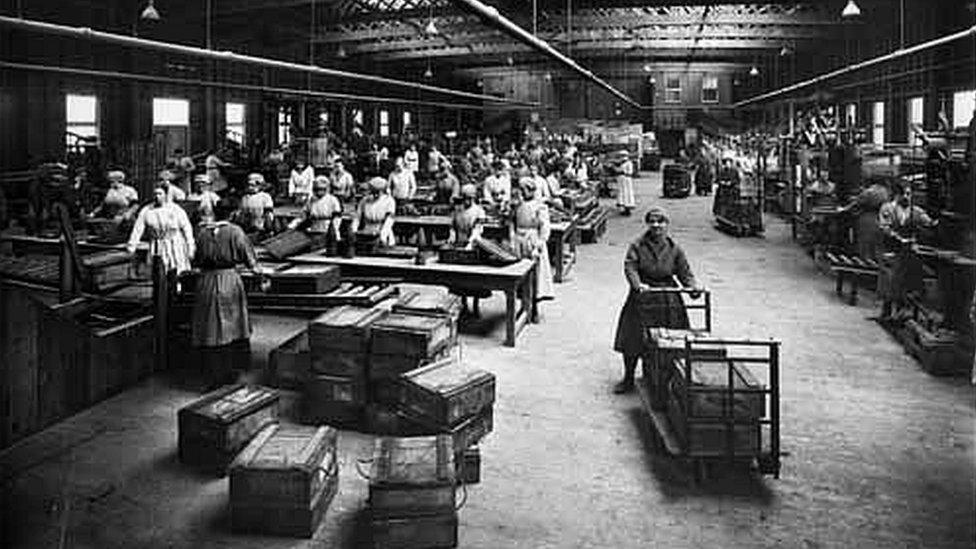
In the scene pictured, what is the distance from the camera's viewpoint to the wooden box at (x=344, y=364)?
6.39 metres

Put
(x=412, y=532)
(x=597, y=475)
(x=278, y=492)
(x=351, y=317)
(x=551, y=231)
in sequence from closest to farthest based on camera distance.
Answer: (x=412, y=532) → (x=278, y=492) → (x=597, y=475) → (x=351, y=317) → (x=551, y=231)

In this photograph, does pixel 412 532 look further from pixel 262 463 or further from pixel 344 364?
pixel 344 364

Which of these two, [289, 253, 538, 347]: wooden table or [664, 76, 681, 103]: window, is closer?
[289, 253, 538, 347]: wooden table

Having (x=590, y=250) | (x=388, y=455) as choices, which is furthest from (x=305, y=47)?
(x=388, y=455)

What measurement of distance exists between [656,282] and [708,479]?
203 centimetres

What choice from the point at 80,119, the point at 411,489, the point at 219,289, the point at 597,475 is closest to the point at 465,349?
the point at 219,289

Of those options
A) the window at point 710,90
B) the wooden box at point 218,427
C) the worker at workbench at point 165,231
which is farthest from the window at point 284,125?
the window at point 710,90

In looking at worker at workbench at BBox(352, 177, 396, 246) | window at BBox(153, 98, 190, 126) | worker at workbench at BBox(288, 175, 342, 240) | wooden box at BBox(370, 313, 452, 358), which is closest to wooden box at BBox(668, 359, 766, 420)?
wooden box at BBox(370, 313, 452, 358)

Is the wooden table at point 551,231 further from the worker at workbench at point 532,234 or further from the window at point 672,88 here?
the window at point 672,88

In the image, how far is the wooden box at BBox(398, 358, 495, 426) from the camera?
5668mm

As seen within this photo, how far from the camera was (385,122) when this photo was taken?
110 ft

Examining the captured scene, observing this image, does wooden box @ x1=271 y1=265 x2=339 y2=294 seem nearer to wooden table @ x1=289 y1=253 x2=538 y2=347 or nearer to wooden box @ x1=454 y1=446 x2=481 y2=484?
wooden table @ x1=289 y1=253 x2=538 y2=347

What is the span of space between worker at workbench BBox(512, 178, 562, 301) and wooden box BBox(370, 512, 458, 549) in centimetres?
592

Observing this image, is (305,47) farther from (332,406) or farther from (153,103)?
(332,406)
